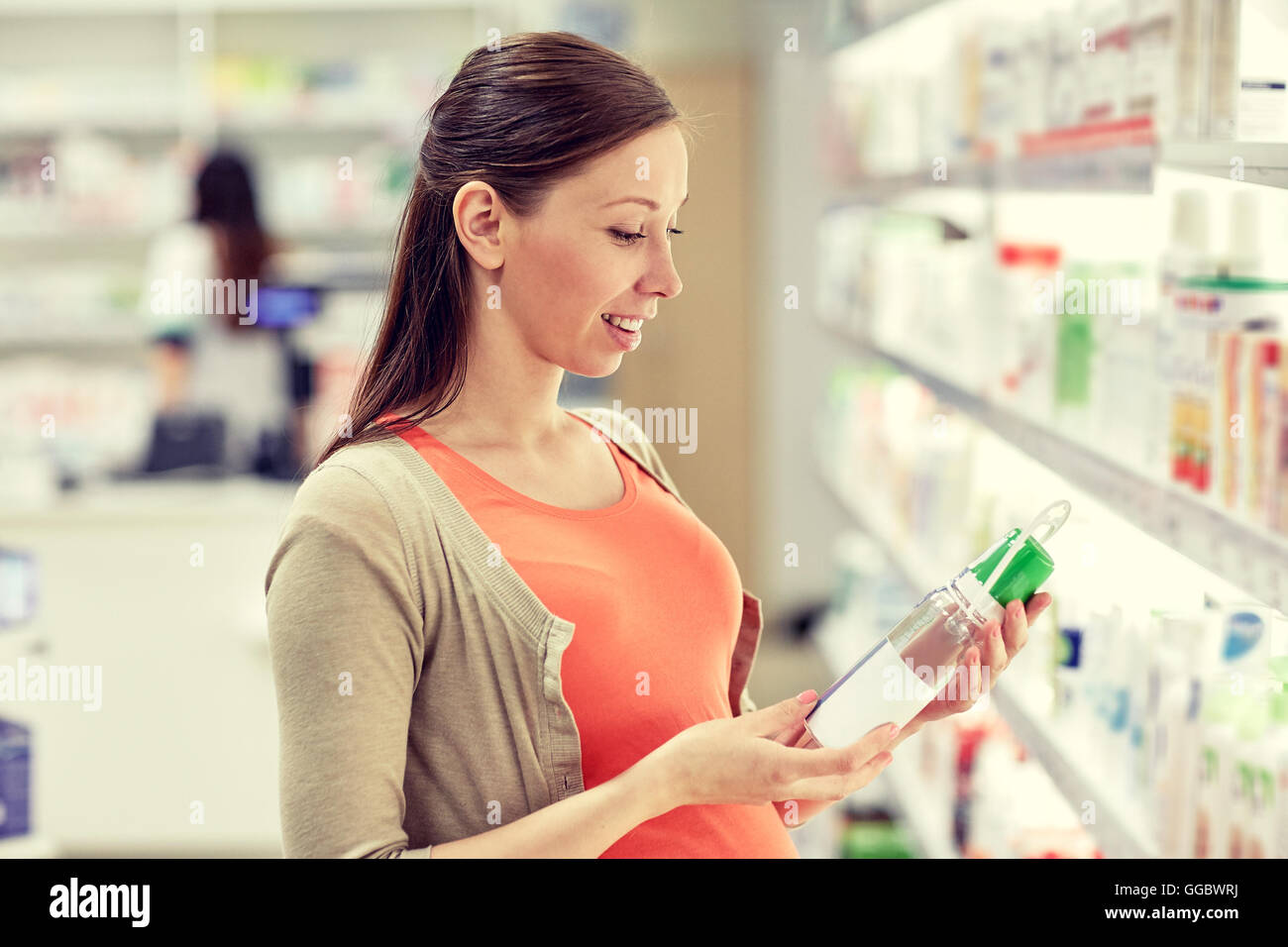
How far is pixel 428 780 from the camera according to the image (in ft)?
3.25

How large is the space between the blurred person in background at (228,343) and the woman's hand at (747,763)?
2853mm

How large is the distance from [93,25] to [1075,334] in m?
4.31

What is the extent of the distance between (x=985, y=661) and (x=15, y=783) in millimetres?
1517

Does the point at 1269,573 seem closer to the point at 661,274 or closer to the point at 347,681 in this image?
the point at 661,274

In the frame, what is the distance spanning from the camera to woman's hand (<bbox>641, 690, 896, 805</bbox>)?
3.09ft

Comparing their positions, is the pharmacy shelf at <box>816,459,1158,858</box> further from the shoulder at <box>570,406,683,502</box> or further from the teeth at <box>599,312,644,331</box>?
the teeth at <box>599,312,644,331</box>

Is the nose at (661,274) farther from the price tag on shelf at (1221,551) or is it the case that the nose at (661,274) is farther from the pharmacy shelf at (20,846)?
the pharmacy shelf at (20,846)

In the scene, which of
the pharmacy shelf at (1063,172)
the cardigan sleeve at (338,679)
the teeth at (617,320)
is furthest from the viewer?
the pharmacy shelf at (1063,172)

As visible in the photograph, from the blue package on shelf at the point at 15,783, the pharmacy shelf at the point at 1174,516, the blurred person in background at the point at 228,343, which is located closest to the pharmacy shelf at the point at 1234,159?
the pharmacy shelf at the point at 1174,516

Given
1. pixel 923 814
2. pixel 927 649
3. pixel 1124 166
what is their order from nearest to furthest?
pixel 927 649 < pixel 1124 166 < pixel 923 814

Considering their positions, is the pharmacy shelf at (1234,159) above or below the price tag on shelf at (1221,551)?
above

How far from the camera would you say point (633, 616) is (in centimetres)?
102

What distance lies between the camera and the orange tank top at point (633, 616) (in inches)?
39.0

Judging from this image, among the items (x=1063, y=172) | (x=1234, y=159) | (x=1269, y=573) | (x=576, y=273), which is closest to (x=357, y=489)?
(x=576, y=273)
